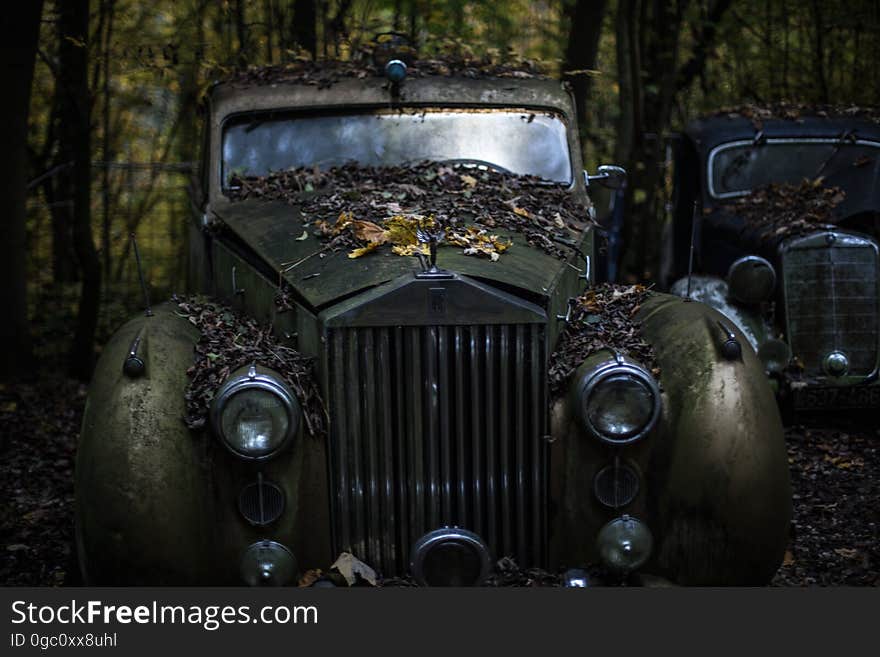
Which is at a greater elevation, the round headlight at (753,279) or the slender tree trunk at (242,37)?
the slender tree trunk at (242,37)

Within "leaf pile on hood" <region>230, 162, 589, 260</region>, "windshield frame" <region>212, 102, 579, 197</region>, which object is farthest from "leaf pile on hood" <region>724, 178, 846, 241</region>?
"leaf pile on hood" <region>230, 162, 589, 260</region>

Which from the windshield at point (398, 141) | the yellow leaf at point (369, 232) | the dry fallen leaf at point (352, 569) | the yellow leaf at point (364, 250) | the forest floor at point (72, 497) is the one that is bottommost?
the forest floor at point (72, 497)

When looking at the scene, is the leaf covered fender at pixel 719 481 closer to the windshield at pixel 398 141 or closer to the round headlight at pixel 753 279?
the windshield at pixel 398 141

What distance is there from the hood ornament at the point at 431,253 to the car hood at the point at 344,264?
0.05 metres

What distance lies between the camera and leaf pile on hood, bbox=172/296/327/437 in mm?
4047

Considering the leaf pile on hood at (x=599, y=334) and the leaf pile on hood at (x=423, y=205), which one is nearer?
the leaf pile on hood at (x=599, y=334)

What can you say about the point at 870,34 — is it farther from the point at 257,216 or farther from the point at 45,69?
the point at 257,216

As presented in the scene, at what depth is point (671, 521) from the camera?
4074mm

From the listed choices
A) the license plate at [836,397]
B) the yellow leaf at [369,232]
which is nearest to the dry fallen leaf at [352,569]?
the yellow leaf at [369,232]

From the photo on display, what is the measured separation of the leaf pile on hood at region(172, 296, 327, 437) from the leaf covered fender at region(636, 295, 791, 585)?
125cm

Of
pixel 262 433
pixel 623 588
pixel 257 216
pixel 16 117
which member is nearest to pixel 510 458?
pixel 623 588

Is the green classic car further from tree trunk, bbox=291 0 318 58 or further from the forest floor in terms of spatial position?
tree trunk, bbox=291 0 318 58

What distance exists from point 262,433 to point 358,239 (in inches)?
42.8

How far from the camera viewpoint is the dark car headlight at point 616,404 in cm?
397
